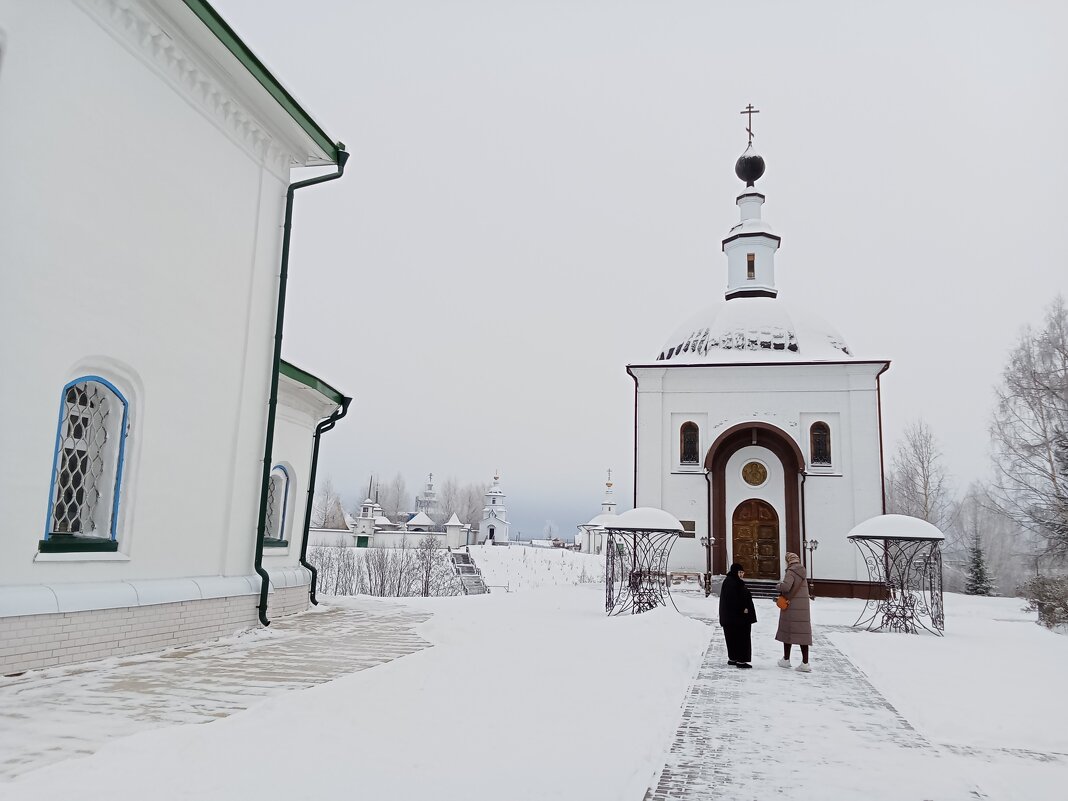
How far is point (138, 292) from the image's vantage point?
7.48m

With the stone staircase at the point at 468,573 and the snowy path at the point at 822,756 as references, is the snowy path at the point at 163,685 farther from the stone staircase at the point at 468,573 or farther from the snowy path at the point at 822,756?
the stone staircase at the point at 468,573

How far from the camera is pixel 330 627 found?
10.3 m

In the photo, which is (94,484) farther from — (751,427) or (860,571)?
(860,571)

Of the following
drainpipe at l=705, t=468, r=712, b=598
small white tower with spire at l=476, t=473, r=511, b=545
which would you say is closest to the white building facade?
drainpipe at l=705, t=468, r=712, b=598

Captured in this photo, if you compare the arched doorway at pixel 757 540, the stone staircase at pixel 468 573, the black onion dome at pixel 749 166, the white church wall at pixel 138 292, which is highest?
the black onion dome at pixel 749 166

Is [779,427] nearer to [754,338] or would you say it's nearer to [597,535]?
[754,338]

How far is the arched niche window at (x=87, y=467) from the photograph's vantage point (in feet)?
22.4

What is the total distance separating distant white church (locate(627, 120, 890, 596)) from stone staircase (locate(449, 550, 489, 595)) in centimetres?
1294

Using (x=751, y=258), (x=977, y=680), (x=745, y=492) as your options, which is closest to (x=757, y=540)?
(x=745, y=492)

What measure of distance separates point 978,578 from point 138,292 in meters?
28.8

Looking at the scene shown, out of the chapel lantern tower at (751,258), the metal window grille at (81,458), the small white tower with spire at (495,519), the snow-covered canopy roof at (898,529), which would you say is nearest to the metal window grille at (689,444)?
the chapel lantern tower at (751,258)

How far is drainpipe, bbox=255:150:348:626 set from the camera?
9336 millimetres

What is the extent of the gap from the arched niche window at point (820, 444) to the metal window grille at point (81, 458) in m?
18.1

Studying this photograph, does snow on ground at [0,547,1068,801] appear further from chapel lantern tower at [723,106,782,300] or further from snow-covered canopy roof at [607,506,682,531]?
chapel lantern tower at [723,106,782,300]
